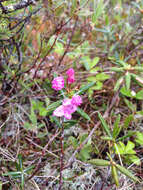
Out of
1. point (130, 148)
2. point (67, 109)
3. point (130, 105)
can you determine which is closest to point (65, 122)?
point (67, 109)

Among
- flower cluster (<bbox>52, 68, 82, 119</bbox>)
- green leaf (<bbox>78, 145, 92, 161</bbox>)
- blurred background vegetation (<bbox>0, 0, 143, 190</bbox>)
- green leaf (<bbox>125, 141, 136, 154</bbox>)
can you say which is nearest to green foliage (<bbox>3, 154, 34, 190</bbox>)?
blurred background vegetation (<bbox>0, 0, 143, 190</bbox>)

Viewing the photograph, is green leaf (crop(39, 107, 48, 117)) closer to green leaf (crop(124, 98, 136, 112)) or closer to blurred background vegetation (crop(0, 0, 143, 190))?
blurred background vegetation (crop(0, 0, 143, 190))

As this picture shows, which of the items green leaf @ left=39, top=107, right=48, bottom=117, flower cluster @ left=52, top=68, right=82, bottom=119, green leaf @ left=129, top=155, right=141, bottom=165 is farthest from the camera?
green leaf @ left=39, top=107, right=48, bottom=117

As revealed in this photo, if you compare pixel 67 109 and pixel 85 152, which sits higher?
pixel 67 109

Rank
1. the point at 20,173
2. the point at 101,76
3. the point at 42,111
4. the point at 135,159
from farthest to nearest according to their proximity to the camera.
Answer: the point at 101,76, the point at 42,111, the point at 135,159, the point at 20,173

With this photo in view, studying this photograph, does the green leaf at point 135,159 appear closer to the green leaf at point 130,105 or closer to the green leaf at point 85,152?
the green leaf at point 85,152

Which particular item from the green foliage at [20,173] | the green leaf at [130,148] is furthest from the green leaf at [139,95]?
the green foliage at [20,173]

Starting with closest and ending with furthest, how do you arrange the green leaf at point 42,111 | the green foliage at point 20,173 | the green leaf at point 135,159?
1. the green foliage at point 20,173
2. the green leaf at point 135,159
3. the green leaf at point 42,111

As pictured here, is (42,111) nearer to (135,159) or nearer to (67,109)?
(67,109)

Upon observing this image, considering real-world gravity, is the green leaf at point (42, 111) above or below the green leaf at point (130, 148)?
above

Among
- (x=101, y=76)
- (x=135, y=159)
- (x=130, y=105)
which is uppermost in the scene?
(x=101, y=76)

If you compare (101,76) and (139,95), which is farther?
(101,76)
